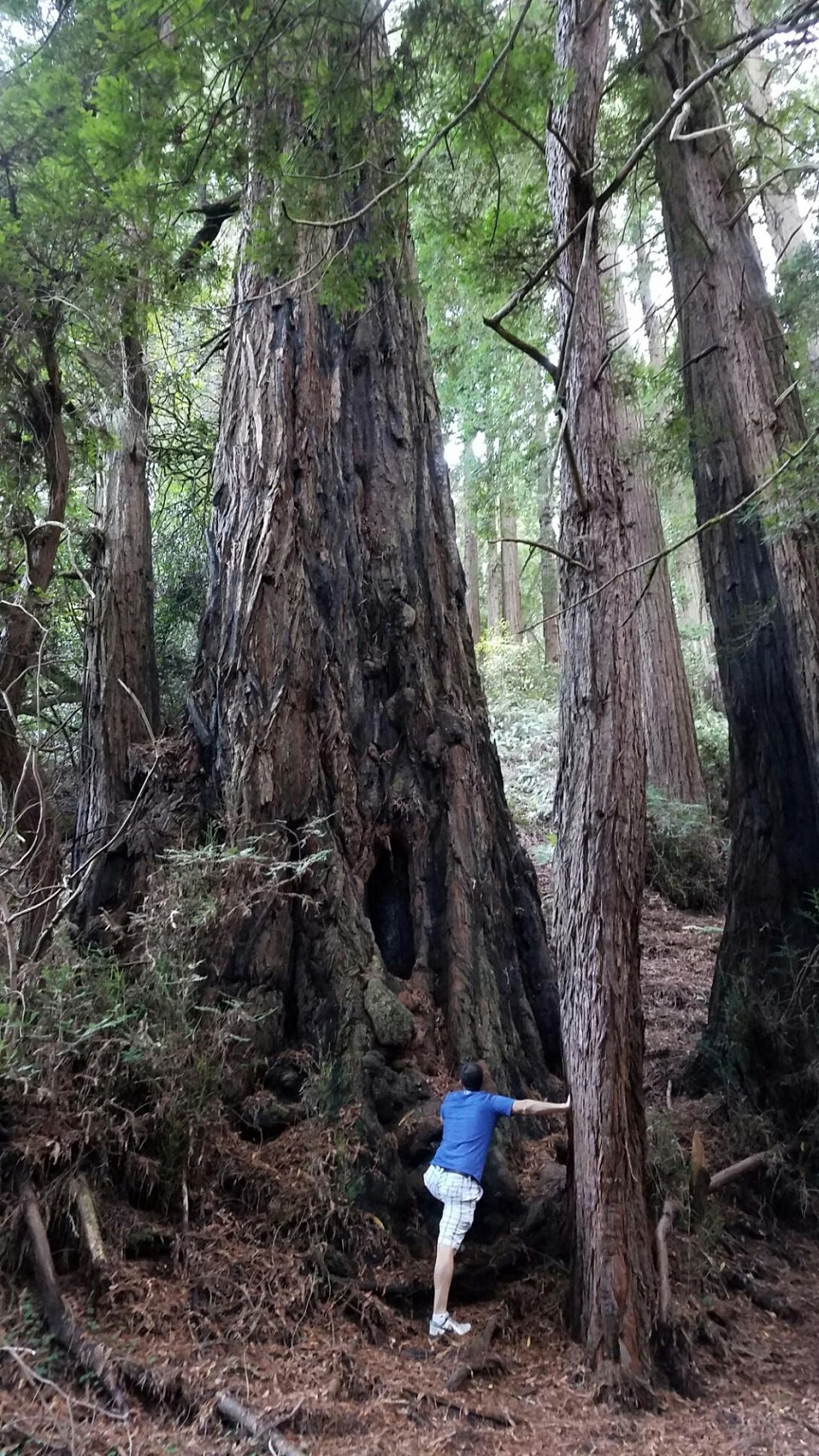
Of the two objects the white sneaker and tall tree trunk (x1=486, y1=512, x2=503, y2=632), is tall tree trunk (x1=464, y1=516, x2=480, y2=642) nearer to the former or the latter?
tall tree trunk (x1=486, y1=512, x2=503, y2=632)

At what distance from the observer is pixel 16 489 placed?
6.48 metres

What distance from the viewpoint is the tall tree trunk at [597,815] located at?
4.26 metres

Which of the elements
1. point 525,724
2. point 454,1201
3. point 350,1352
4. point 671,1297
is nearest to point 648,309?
point 525,724

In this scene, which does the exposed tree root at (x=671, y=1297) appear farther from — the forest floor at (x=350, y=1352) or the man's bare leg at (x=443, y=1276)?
the man's bare leg at (x=443, y=1276)

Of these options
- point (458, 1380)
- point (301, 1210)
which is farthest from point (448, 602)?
point (458, 1380)

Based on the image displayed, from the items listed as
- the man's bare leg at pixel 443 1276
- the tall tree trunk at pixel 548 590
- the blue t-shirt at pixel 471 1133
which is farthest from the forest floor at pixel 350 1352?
the tall tree trunk at pixel 548 590

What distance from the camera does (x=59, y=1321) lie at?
364cm

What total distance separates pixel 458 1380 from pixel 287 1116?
5.06ft

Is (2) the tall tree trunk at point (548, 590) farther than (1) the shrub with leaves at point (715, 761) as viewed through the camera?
Yes

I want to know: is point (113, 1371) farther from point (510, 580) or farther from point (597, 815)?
point (510, 580)

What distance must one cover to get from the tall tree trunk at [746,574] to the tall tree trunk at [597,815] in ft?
7.40

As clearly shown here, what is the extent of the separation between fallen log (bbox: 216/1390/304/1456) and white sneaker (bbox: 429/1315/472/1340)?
4.08 feet

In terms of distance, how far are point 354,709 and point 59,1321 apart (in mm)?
3752

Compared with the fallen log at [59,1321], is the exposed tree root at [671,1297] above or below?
below
